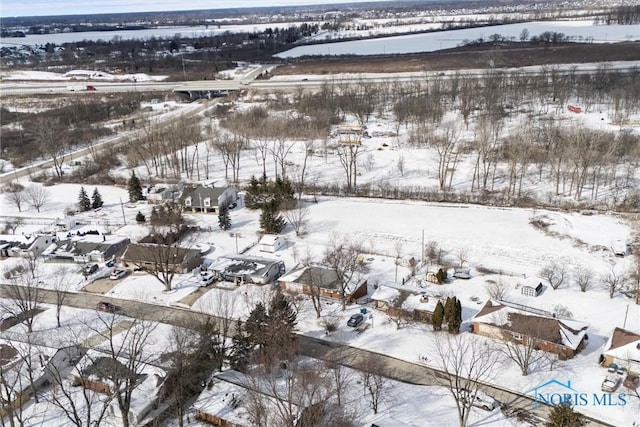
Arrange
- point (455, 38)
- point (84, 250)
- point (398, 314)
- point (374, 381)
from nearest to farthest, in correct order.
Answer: point (374, 381) < point (398, 314) < point (84, 250) < point (455, 38)

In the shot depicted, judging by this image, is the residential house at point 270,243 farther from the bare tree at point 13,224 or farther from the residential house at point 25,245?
the bare tree at point 13,224

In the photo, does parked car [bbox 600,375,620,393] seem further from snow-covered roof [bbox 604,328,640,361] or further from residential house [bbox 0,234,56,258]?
residential house [bbox 0,234,56,258]

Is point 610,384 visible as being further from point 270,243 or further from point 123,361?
point 270,243

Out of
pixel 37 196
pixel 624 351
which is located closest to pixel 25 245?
pixel 37 196

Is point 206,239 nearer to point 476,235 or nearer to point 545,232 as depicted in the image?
point 476,235

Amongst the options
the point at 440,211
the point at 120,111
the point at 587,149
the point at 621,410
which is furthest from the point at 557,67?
the point at 621,410

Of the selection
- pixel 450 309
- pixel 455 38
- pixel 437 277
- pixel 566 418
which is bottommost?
pixel 437 277

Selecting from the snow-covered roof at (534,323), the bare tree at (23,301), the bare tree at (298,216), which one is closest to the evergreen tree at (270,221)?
the bare tree at (298,216)
